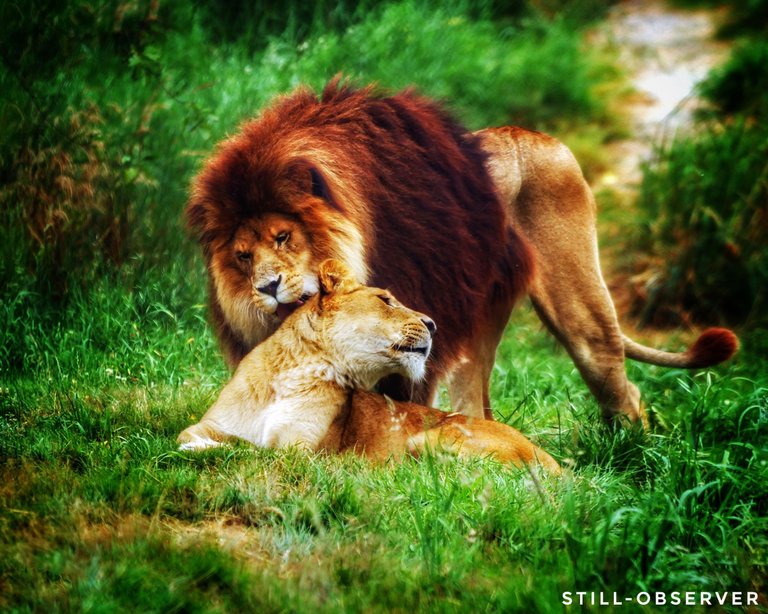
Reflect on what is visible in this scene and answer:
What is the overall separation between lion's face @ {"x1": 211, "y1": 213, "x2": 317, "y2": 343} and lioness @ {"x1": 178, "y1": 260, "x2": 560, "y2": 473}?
2.6 inches

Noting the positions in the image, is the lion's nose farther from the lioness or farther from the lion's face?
the lioness

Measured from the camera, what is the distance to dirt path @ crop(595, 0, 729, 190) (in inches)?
310

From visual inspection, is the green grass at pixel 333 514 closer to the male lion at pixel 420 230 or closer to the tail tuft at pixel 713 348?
the tail tuft at pixel 713 348

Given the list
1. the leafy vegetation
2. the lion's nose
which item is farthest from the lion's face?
the leafy vegetation

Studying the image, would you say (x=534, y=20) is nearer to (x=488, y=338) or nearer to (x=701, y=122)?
(x=701, y=122)

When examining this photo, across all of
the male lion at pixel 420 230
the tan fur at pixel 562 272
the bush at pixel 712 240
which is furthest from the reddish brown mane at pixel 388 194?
the bush at pixel 712 240

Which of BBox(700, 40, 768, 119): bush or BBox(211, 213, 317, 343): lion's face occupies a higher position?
BBox(211, 213, 317, 343): lion's face

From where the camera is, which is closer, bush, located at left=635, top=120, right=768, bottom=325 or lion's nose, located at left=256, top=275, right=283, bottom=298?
lion's nose, located at left=256, top=275, right=283, bottom=298

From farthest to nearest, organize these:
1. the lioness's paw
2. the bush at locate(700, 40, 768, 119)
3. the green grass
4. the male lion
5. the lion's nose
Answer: the bush at locate(700, 40, 768, 119), the male lion, the lion's nose, the lioness's paw, the green grass

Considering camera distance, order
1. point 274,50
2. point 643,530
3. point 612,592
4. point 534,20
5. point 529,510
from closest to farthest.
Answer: point 612,592
point 643,530
point 529,510
point 274,50
point 534,20

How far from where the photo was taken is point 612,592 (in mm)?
2510

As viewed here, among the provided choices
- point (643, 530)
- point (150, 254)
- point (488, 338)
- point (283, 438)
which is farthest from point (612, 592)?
point (150, 254)

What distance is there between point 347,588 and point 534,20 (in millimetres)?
7539

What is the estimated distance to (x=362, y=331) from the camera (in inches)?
127
